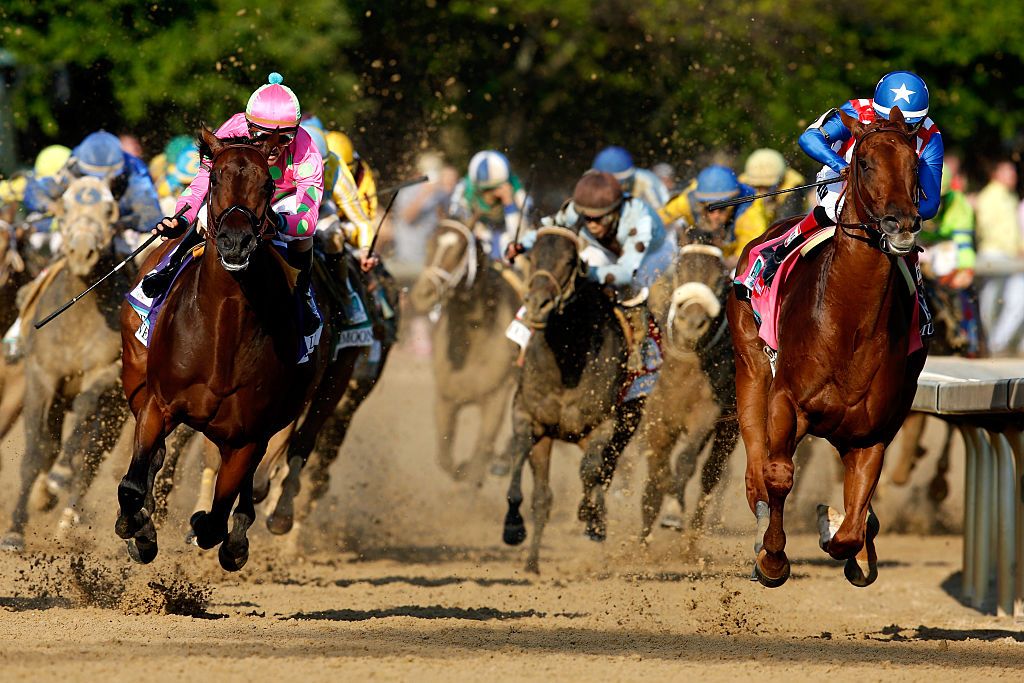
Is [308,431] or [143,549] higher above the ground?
[308,431]

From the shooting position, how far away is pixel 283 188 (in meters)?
8.46

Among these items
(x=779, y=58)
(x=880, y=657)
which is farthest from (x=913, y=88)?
(x=779, y=58)

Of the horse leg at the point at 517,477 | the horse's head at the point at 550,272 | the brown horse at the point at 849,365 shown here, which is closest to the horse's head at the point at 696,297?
the horse's head at the point at 550,272

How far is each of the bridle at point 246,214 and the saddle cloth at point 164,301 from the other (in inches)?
20.2

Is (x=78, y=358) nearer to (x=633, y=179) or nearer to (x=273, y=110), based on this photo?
(x=273, y=110)

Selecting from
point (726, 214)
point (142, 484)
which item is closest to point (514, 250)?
point (726, 214)

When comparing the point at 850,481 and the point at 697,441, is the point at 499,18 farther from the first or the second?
the point at 850,481

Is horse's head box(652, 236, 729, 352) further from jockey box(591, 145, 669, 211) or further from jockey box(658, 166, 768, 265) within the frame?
jockey box(591, 145, 669, 211)

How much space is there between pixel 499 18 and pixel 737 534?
9991 millimetres

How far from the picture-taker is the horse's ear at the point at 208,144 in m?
7.48

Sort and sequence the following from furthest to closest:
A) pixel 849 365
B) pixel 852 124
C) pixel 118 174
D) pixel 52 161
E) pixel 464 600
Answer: pixel 52 161 → pixel 118 174 → pixel 464 600 → pixel 849 365 → pixel 852 124

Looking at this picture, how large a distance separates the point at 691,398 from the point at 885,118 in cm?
364

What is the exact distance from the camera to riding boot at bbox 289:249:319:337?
8203 millimetres

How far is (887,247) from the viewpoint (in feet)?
23.8
